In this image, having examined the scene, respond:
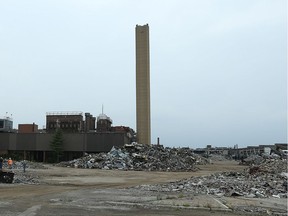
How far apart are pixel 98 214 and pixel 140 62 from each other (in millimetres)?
68764

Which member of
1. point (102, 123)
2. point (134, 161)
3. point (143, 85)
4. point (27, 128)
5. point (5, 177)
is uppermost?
point (143, 85)

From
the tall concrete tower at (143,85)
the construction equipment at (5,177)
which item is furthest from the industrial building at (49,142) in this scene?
the construction equipment at (5,177)

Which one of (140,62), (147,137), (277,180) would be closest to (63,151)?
(147,137)

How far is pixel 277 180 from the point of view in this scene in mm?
22047

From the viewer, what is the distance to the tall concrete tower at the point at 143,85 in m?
78.2

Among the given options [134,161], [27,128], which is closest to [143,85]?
[134,161]

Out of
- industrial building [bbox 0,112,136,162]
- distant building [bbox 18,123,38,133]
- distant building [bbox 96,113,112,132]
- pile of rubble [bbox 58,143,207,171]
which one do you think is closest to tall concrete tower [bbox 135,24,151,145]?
industrial building [bbox 0,112,136,162]

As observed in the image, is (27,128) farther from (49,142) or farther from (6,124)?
(49,142)

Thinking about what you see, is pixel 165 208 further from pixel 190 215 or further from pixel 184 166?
pixel 184 166

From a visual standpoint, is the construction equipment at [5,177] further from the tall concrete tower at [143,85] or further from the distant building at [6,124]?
the distant building at [6,124]

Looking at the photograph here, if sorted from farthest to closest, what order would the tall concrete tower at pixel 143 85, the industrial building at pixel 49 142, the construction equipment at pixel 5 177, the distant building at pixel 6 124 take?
the distant building at pixel 6 124 < the tall concrete tower at pixel 143 85 < the industrial building at pixel 49 142 < the construction equipment at pixel 5 177

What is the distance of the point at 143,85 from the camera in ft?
257

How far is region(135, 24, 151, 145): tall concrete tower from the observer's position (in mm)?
78188

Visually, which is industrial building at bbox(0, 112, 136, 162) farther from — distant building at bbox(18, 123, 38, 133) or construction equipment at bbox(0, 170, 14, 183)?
construction equipment at bbox(0, 170, 14, 183)
